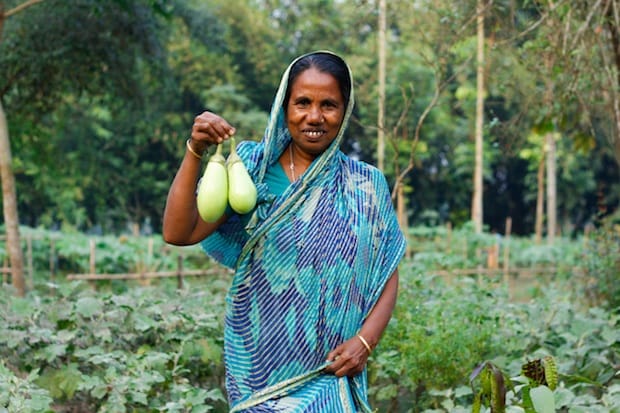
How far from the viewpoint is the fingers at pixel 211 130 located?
80.8 inches

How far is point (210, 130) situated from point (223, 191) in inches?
6.4

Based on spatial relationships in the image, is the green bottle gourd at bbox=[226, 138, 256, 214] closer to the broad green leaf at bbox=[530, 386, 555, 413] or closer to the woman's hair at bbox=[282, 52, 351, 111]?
the woman's hair at bbox=[282, 52, 351, 111]

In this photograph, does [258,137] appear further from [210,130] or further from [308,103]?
[210,130]

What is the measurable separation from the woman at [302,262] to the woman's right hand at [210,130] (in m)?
0.18

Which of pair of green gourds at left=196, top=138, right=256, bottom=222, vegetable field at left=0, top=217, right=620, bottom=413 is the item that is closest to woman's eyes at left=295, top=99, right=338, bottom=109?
pair of green gourds at left=196, top=138, right=256, bottom=222

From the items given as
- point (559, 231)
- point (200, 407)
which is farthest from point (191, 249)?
point (559, 231)

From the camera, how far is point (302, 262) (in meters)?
2.25

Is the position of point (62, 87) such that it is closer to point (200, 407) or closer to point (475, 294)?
point (475, 294)

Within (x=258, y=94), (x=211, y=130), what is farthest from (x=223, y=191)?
(x=258, y=94)

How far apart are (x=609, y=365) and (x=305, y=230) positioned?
2.44m

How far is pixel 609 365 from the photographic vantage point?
413 centimetres

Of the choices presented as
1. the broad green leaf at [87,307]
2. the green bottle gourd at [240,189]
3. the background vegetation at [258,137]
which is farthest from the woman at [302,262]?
the broad green leaf at [87,307]

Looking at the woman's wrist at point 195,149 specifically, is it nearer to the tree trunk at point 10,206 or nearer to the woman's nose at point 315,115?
the woman's nose at point 315,115

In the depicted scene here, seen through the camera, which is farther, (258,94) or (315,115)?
(258,94)
